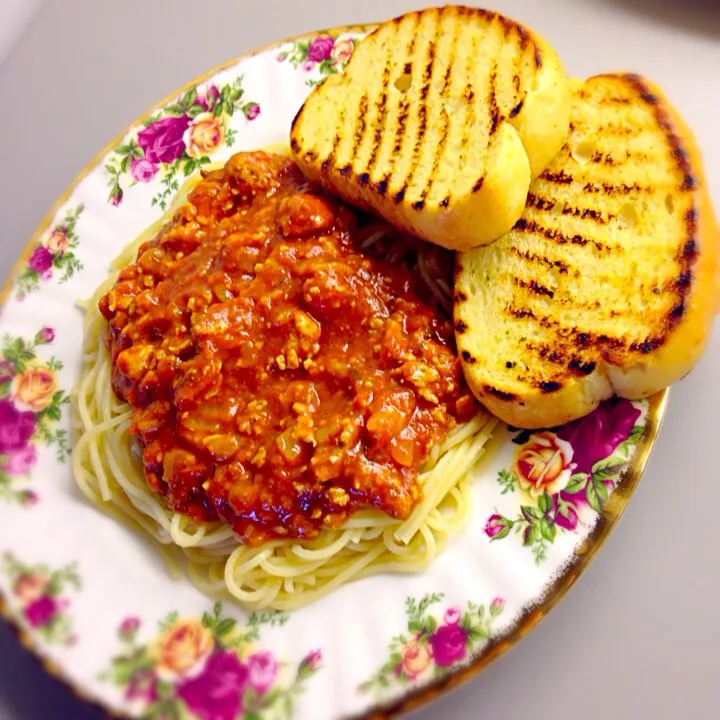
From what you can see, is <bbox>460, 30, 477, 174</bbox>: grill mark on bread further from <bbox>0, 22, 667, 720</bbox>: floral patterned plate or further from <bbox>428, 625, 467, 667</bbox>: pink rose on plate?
<bbox>428, 625, 467, 667</bbox>: pink rose on plate

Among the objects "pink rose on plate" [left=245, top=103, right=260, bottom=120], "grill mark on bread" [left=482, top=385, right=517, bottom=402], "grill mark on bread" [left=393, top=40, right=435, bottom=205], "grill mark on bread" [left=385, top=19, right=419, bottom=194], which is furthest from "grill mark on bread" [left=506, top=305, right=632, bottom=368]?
"pink rose on plate" [left=245, top=103, right=260, bottom=120]

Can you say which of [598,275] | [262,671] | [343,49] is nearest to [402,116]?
[343,49]

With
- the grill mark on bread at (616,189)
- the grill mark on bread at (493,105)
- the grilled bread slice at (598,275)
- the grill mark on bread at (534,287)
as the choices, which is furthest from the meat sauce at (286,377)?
the grill mark on bread at (616,189)

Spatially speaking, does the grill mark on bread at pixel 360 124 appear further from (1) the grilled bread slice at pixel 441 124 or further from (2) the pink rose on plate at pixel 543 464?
(2) the pink rose on plate at pixel 543 464

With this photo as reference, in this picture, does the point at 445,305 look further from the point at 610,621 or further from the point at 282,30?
the point at 282,30

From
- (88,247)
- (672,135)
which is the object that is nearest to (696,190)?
(672,135)

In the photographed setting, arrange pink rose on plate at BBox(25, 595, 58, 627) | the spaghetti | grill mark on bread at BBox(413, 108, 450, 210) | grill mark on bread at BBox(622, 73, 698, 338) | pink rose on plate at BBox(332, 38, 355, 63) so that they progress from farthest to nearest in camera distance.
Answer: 1. pink rose on plate at BBox(332, 38, 355, 63)
2. grill mark on bread at BBox(413, 108, 450, 210)
3. the spaghetti
4. pink rose on plate at BBox(25, 595, 58, 627)
5. grill mark on bread at BBox(622, 73, 698, 338)

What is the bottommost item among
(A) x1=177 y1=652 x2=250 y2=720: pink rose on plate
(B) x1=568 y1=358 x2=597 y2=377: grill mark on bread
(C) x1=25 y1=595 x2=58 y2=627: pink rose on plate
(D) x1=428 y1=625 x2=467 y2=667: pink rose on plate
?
(C) x1=25 y1=595 x2=58 y2=627: pink rose on plate
